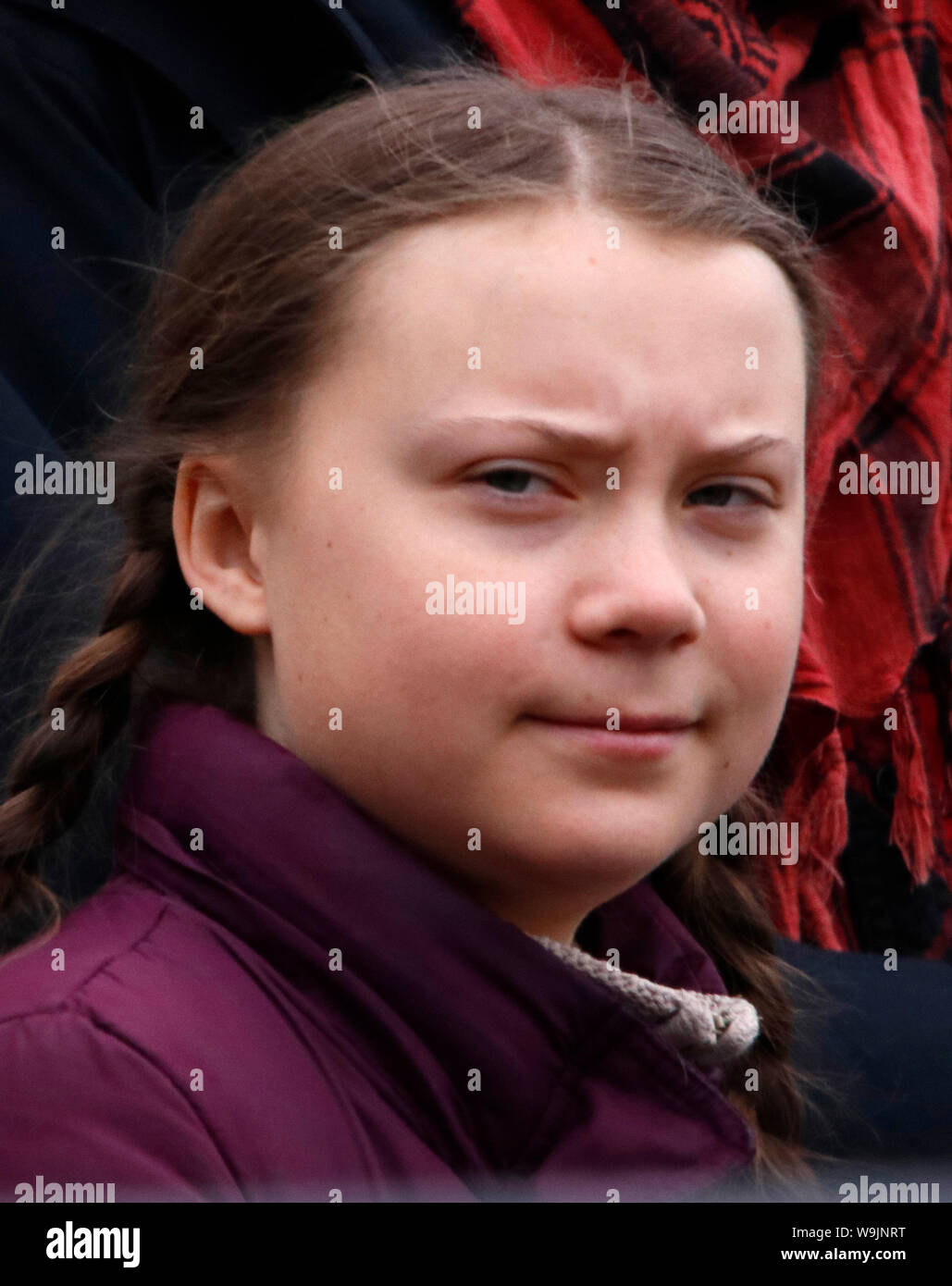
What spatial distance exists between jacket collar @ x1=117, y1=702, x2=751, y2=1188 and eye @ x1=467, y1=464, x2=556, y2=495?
0.61ft

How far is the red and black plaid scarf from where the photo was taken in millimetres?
1335

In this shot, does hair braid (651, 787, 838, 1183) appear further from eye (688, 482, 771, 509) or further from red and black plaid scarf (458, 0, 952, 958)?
eye (688, 482, 771, 509)

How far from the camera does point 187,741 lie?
0.97m

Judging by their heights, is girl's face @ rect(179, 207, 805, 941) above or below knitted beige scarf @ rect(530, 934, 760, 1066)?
above

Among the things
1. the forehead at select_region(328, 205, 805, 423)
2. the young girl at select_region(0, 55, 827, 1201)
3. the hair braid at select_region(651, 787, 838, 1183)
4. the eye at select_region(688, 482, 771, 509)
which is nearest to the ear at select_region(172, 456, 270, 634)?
the young girl at select_region(0, 55, 827, 1201)

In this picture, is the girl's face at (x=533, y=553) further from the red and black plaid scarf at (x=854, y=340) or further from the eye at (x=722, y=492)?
the red and black plaid scarf at (x=854, y=340)

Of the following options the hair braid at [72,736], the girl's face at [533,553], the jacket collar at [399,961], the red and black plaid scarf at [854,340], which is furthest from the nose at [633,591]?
the red and black plaid scarf at [854,340]

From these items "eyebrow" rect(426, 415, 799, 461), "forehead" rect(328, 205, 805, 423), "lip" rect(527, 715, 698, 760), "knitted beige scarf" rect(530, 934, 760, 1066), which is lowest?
"knitted beige scarf" rect(530, 934, 760, 1066)

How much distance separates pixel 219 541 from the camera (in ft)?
3.33

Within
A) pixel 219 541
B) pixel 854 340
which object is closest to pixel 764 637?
pixel 219 541

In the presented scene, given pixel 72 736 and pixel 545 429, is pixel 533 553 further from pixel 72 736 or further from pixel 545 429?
pixel 72 736

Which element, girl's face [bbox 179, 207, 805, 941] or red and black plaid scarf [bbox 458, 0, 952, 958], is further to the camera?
red and black plaid scarf [bbox 458, 0, 952, 958]

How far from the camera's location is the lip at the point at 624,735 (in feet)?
2.92

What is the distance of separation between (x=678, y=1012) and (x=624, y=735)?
19 centimetres
